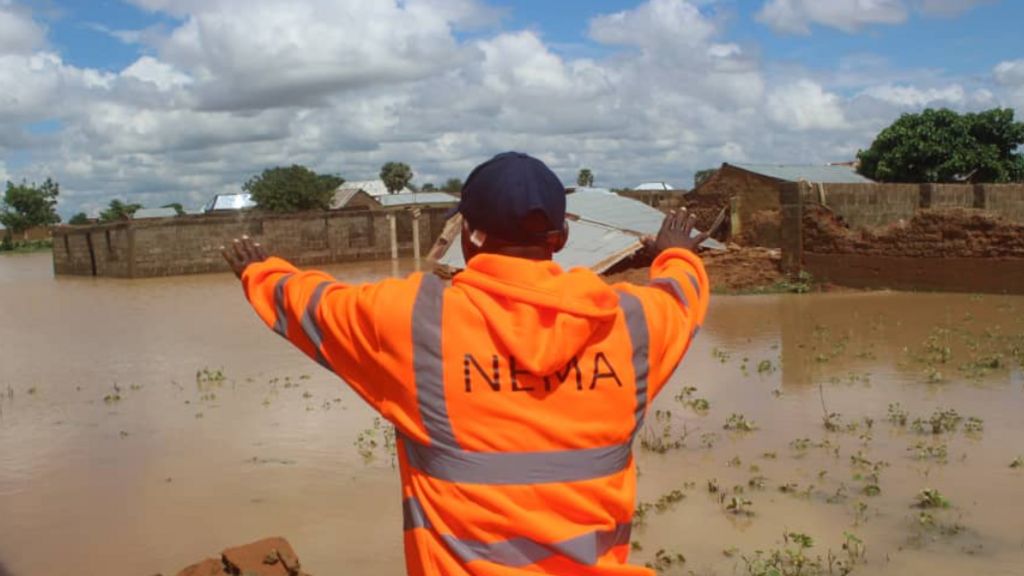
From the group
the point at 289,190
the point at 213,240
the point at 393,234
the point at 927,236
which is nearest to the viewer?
the point at 927,236

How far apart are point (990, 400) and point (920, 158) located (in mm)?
21749

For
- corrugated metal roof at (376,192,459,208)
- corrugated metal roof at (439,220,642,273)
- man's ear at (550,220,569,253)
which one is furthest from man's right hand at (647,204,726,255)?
corrugated metal roof at (376,192,459,208)

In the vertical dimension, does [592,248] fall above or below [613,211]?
below

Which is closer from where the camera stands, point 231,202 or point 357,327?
point 357,327

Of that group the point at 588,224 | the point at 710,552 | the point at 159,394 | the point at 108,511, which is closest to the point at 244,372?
the point at 159,394

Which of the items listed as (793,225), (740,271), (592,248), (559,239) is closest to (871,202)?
(793,225)

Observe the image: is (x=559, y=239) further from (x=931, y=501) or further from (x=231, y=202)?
(x=231, y=202)

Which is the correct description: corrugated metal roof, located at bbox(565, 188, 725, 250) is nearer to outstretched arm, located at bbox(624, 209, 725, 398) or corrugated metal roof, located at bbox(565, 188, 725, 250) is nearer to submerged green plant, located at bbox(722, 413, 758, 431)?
submerged green plant, located at bbox(722, 413, 758, 431)

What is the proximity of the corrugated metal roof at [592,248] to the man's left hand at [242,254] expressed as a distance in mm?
14606

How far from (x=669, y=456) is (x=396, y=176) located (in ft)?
198

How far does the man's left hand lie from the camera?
1793 mm

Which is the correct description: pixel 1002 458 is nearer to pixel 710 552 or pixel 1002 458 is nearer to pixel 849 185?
pixel 710 552

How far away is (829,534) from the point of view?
15.1ft

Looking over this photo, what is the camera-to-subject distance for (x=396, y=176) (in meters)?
65.1
